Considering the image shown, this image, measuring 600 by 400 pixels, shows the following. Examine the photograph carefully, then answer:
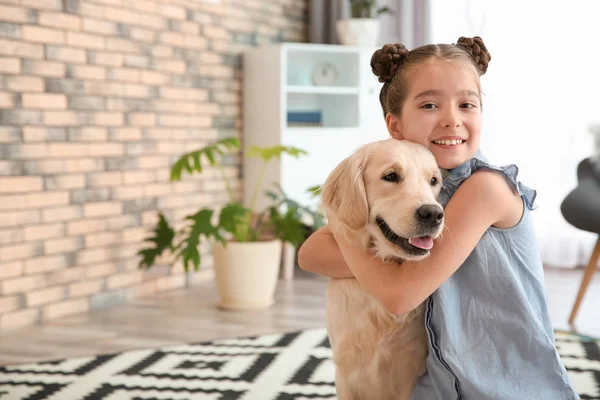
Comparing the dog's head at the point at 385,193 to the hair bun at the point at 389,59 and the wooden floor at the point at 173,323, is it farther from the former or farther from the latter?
the wooden floor at the point at 173,323

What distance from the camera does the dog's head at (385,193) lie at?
140cm

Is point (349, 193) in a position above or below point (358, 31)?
below

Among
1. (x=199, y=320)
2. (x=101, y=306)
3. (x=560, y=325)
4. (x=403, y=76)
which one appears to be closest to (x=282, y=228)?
(x=199, y=320)

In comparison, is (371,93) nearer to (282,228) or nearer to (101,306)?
(282,228)

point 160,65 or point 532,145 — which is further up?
point 160,65

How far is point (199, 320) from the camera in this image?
11.7 feet

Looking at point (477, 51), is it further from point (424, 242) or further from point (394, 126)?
point (424, 242)

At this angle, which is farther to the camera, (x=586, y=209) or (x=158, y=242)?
A: (x=158, y=242)

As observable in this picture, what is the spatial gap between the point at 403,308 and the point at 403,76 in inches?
19.9

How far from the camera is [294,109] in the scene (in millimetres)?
5059

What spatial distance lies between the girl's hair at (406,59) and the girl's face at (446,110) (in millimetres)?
24

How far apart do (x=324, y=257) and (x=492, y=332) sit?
0.40m

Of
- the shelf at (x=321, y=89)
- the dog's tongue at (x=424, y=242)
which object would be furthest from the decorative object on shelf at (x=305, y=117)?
the dog's tongue at (x=424, y=242)

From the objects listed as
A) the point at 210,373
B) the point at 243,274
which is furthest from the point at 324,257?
the point at 243,274
